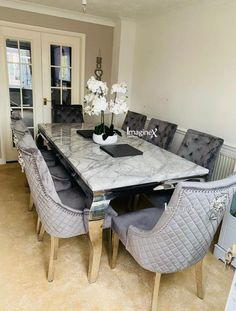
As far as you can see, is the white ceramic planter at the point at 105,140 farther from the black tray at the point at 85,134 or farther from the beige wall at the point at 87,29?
the beige wall at the point at 87,29

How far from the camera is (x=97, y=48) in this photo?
409 centimetres

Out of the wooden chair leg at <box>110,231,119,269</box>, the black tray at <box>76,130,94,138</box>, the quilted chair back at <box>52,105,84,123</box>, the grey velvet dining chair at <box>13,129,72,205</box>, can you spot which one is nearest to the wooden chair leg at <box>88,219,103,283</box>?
the wooden chair leg at <box>110,231,119,269</box>

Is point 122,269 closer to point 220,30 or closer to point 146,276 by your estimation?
point 146,276

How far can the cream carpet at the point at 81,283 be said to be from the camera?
157 centimetres

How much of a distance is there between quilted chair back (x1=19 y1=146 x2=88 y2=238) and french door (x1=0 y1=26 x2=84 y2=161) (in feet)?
8.29

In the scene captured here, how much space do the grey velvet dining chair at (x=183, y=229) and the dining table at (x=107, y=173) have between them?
0.23 m

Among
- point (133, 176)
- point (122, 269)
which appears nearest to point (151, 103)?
point (133, 176)

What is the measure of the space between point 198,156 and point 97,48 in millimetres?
2796

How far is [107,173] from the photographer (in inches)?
67.4

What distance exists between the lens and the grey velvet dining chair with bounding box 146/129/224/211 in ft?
6.82

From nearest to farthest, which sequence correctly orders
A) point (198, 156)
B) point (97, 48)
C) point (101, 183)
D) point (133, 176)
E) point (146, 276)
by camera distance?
1. point (101, 183)
2. point (133, 176)
3. point (146, 276)
4. point (198, 156)
5. point (97, 48)

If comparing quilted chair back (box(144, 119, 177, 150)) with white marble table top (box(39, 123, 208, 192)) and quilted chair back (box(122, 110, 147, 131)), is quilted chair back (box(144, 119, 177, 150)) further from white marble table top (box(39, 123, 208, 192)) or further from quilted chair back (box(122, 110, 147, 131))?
white marble table top (box(39, 123, 208, 192))

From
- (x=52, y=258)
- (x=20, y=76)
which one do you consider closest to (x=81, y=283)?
(x=52, y=258)

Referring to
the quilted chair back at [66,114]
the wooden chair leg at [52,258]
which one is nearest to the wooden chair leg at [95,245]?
the wooden chair leg at [52,258]
